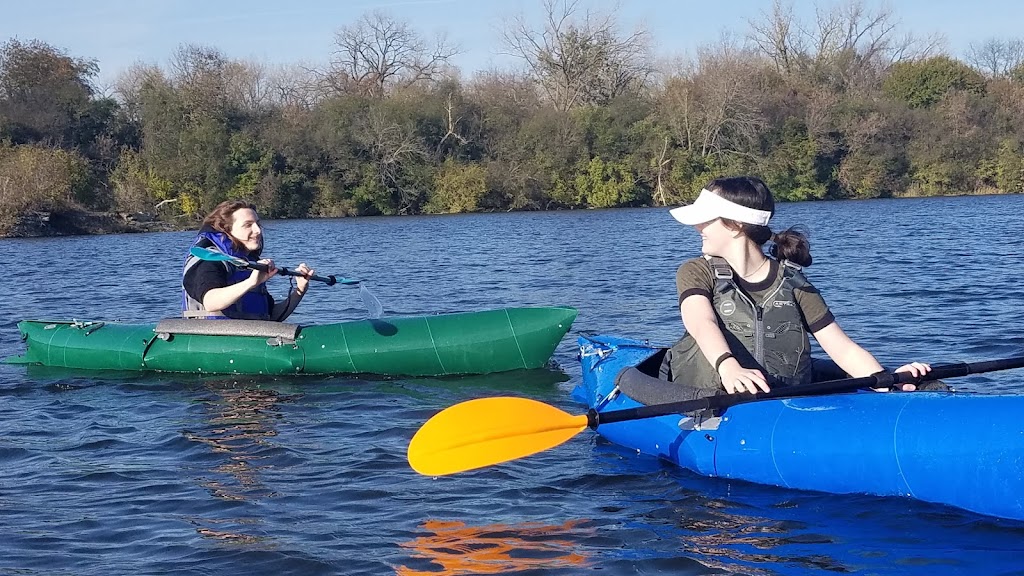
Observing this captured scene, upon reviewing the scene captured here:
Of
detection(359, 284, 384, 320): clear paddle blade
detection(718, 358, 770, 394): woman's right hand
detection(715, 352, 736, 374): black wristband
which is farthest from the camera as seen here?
detection(359, 284, 384, 320): clear paddle blade

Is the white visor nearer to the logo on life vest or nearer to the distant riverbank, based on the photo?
the logo on life vest

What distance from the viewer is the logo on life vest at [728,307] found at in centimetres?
425

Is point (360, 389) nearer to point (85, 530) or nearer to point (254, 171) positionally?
point (85, 530)

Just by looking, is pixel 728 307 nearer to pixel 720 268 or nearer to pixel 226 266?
pixel 720 268

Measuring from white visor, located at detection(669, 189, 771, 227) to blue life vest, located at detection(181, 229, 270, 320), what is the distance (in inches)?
132

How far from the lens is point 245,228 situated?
263 inches

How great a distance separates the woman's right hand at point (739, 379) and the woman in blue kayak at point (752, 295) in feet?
0.37

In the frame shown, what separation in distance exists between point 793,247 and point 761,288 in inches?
8.0

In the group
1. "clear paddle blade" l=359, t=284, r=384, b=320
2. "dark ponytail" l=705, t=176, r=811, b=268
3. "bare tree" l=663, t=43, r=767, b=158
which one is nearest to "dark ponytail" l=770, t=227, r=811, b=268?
"dark ponytail" l=705, t=176, r=811, b=268

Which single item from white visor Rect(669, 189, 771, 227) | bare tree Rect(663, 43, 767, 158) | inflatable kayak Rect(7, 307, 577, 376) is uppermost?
bare tree Rect(663, 43, 767, 158)

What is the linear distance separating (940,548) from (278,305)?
4828mm

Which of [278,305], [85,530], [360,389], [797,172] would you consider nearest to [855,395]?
[85,530]

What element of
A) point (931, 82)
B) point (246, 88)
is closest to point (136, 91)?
point (246, 88)

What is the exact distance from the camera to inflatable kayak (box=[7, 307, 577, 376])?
6980 mm
